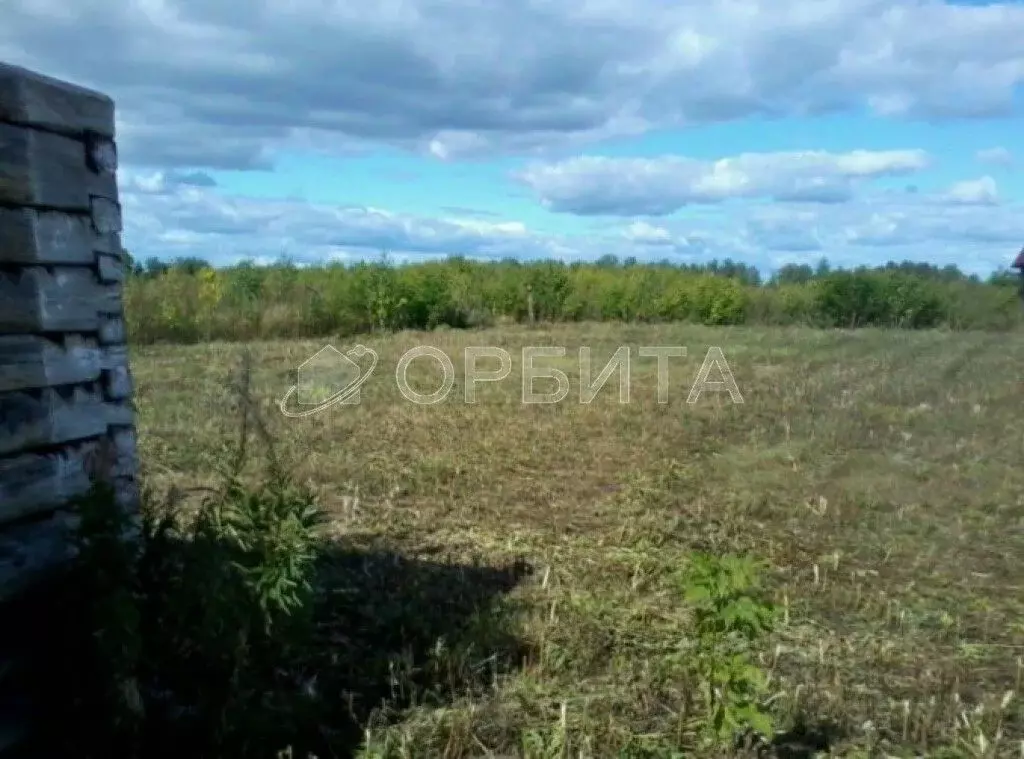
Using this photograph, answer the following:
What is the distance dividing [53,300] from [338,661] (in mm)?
1705

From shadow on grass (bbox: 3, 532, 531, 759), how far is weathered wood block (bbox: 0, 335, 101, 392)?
2.11 ft

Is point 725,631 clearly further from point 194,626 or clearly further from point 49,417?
point 49,417

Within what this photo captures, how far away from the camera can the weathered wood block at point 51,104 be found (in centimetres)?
333

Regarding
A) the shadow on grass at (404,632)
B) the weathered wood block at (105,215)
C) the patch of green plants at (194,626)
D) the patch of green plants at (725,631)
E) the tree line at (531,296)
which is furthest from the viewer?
the tree line at (531,296)

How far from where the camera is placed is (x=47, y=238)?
347cm

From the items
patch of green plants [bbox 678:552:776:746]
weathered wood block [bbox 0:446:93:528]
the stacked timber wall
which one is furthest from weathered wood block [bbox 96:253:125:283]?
patch of green plants [bbox 678:552:776:746]

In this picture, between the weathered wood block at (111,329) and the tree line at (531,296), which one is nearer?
the weathered wood block at (111,329)

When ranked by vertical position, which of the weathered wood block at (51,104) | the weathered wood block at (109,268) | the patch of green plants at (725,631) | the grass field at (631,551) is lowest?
the grass field at (631,551)

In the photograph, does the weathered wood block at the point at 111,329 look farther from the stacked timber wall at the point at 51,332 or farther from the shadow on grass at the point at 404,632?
the shadow on grass at the point at 404,632

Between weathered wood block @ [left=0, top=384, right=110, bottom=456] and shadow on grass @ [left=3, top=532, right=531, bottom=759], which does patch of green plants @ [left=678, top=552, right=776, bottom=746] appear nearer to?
shadow on grass @ [left=3, top=532, right=531, bottom=759]

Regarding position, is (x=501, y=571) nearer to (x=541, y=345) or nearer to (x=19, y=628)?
(x=19, y=628)

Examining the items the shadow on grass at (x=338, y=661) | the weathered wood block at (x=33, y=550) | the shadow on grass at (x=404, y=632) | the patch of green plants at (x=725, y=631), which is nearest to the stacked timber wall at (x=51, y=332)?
the weathered wood block at (x=33, y=550)

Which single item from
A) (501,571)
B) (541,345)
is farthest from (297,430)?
(541,345)

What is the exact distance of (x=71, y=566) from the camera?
343cm
